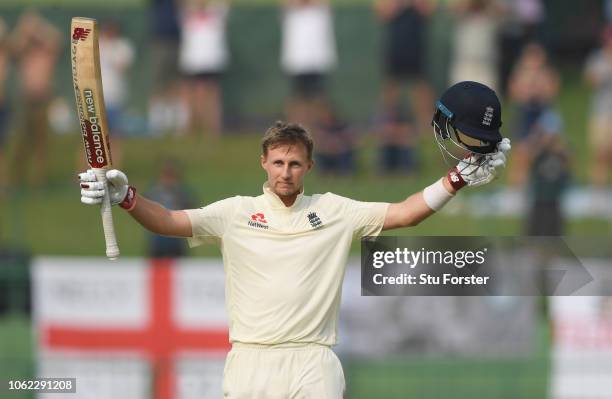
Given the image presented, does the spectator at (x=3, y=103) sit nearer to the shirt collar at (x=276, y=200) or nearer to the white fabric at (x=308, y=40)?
the white fabric at (x=308, y=40)

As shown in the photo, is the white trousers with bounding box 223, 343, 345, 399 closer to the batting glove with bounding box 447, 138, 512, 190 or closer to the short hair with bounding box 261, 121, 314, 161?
the short hair with bounding box 261, 121, 314, 161

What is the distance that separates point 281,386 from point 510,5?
13442mm

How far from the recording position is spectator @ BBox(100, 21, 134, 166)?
731 inches

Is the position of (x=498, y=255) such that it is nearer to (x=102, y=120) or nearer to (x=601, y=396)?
(x=601, y=396)

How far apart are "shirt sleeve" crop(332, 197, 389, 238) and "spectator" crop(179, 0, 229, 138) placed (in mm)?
11962

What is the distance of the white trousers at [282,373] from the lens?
6.88 meters

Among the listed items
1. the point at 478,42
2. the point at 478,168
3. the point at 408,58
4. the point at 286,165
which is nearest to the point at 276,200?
the point at 286,165

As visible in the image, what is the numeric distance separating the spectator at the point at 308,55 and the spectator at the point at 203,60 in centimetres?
99

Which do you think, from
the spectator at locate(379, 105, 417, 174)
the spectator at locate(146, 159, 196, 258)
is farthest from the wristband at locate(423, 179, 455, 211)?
the spectator at locate(379, 105, 417, 174)

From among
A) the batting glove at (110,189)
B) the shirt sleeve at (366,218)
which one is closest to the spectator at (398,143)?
the shirt sleeve at (366,218)

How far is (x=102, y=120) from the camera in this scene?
7.00 metres

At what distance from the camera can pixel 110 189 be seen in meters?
6.78

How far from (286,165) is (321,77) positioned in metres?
12.1

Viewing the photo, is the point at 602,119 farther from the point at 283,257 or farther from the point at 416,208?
the point at 283,257
